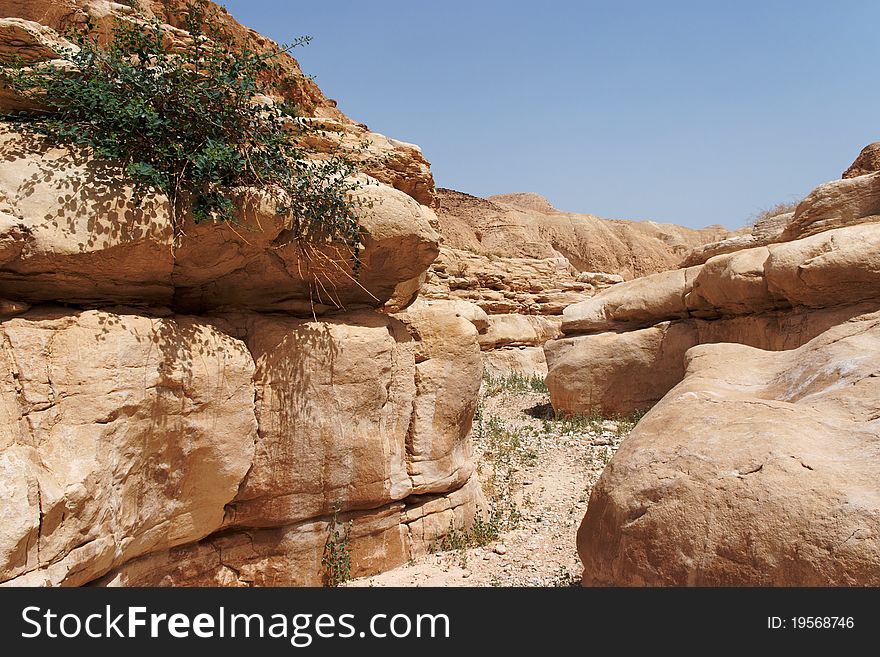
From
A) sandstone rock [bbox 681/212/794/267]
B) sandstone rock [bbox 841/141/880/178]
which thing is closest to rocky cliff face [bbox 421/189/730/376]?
sandstone rock [bbox 681/212/794/267]

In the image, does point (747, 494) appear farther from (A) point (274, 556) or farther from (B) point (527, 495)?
(B) point (527, 495)

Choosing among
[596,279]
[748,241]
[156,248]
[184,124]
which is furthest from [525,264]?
[156,248]

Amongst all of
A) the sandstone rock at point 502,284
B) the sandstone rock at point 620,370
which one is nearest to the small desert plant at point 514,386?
the sandstone rock at point 620,370

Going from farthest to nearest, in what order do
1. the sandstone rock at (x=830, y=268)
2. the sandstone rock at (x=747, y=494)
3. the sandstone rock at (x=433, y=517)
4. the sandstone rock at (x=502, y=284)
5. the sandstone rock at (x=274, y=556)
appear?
the sandstone rock at (x=502, y=284)
the sandstone rock at (x=830, y=268)
the sandstone rock at (x=433, y=517)
the sandstone rock at (x=274, y=556)
the sandstone rock at (x=747, y=494)

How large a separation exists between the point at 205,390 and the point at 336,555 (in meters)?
1.61

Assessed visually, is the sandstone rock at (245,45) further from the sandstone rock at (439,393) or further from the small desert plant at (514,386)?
the small desert plant at (514,386)

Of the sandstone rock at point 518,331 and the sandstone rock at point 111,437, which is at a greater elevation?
the sandstone rock at point 518,331

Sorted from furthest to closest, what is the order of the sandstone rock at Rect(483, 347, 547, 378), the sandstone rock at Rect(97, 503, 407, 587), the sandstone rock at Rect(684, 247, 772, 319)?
the sandstone rock at Rect(483, 347, 547, 378)
the sandstone rock at Rect(684, 247, 772, 319)
the sandstone rock at Rect(97, 503, 407, 587)

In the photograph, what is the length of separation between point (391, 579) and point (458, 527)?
0.90 metres

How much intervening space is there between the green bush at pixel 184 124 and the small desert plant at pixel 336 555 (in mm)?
2106

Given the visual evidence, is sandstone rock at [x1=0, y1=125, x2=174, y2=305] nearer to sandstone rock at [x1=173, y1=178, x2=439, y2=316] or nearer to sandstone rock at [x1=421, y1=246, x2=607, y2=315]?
sandstone rock at [x1=173, y1=178, x2=439, y2=316]

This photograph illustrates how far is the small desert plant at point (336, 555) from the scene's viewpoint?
4336 mm

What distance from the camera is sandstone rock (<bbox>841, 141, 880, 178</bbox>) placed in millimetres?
10422

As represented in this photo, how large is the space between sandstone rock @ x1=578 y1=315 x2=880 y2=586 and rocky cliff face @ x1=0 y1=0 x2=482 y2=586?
1.81m
